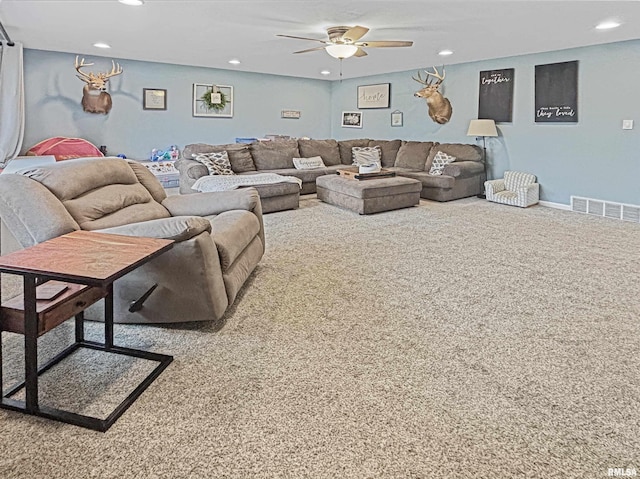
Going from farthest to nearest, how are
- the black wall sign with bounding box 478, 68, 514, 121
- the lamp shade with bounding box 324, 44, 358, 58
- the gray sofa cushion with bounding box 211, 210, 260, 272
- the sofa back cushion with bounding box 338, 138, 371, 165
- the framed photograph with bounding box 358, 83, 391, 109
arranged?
the framed photograph with bounding box 358, 83, 391, 109 < the sofa back cushion with bounding box 338, 138, 371, 165 < the black wall sign with bounding box 478, 68, 514, 121 < the lamp shade with bounding box 324, 44, 358, 58 < the gray sofa cushion with bounding box 211, 210, 260, 272

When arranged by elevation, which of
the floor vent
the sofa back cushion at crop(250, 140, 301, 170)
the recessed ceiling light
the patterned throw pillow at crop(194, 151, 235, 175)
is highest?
the recessed ceiling light

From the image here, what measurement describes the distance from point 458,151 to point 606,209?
2.26 m

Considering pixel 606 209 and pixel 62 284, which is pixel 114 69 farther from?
pixel 606 209

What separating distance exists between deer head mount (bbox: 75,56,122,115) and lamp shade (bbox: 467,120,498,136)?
5557mm

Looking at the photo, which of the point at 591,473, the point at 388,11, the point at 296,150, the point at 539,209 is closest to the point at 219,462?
the point at 591,473

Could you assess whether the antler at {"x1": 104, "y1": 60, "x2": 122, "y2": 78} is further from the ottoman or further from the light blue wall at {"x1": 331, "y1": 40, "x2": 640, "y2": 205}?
the light blue wall at {"x1": 331, "y1": 40, "x2": 640, "y2": 205}

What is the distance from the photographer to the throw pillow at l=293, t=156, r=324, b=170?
7.27 meters

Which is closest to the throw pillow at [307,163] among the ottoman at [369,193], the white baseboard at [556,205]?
the ottoman at [369,193]

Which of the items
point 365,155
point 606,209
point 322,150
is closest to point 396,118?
point 365,155

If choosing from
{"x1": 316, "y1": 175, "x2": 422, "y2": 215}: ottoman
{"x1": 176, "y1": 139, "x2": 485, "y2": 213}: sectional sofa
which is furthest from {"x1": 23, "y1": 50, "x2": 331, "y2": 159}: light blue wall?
{"x1": 316, "y1": 175, "x2": 422, "y2": 215}: ottoman

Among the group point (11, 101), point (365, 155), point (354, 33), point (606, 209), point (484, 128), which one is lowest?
point (606, 209)

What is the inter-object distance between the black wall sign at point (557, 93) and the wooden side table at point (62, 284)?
589cm

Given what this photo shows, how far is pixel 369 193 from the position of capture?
18.6 ft

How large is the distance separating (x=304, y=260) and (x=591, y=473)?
263cm
